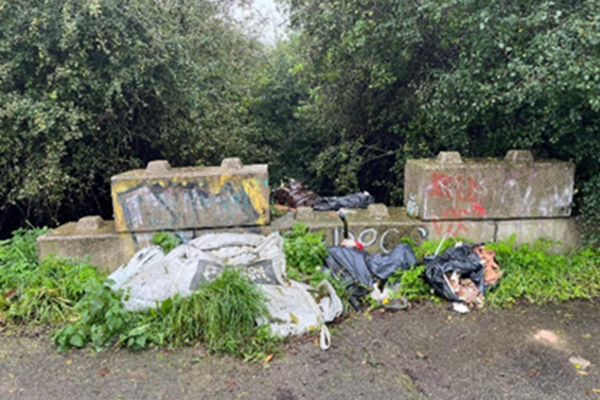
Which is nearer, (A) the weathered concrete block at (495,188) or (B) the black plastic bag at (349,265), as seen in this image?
(B) the black plastic bag at (349,265)

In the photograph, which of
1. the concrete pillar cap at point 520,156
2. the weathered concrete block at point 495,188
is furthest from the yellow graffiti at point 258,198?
the concrete pillar cap at point 520,156

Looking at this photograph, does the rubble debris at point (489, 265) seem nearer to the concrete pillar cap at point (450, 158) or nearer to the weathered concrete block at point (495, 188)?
the weathered concrete block at point (495, 188)

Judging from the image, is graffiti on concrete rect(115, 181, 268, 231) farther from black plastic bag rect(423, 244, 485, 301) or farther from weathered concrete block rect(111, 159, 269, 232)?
black plastic bag rect(423, 244, 485, 301)

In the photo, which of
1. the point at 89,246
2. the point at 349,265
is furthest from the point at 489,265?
the point at 89,246

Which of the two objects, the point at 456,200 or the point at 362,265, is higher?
the point at 456,200

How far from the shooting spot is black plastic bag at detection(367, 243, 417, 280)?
4.32m

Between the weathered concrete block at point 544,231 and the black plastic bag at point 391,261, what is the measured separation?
1.17 meters

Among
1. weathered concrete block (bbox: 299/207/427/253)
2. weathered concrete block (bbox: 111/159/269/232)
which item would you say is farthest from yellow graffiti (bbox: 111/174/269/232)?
weathered concrete block (bbox: 299/207/427/253)

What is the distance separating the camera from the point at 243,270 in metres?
3.93

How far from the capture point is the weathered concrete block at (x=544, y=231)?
4785 mm

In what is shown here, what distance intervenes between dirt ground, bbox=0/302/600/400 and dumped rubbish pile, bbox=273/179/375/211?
7.38ft

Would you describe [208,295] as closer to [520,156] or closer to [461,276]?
[461,276]

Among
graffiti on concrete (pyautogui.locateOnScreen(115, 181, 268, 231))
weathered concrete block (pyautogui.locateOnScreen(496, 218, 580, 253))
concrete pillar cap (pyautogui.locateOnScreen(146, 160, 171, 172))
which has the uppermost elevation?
concrete pillar cap (pyautogui.locateOnScreen(146, 160, 171, 172))

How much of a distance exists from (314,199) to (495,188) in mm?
2918
